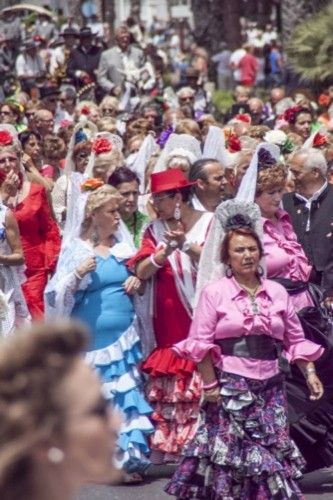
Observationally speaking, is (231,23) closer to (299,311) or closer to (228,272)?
(299,311)

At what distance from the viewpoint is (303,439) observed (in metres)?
8.27

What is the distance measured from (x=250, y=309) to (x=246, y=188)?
144cm

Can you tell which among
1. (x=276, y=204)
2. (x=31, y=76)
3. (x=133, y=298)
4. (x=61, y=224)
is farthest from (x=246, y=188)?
(x=31, y=76)

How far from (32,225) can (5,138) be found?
3.19ft

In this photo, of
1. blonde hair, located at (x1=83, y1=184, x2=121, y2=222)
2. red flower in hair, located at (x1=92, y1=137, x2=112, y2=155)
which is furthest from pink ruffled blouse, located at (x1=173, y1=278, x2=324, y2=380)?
red flower in hair, located at (x1=92, y1=137, x2=112, y2=155)

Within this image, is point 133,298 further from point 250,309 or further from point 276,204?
point 250,309

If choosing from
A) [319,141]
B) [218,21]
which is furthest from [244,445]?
[218,21]

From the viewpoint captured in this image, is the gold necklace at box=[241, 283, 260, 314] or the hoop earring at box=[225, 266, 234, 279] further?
the hoop earring at box=[225, 266, 234, 279]

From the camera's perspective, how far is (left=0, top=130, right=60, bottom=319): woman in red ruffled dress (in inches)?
388

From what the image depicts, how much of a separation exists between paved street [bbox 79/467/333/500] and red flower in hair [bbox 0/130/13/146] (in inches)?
112

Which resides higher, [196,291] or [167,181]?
[167,181]

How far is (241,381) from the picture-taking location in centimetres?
713

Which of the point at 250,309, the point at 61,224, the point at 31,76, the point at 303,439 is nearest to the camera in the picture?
the point at 250,309

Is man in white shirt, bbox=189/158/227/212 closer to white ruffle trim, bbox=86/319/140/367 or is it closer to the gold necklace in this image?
white ruffle trim, bbox=86/319/140/367
